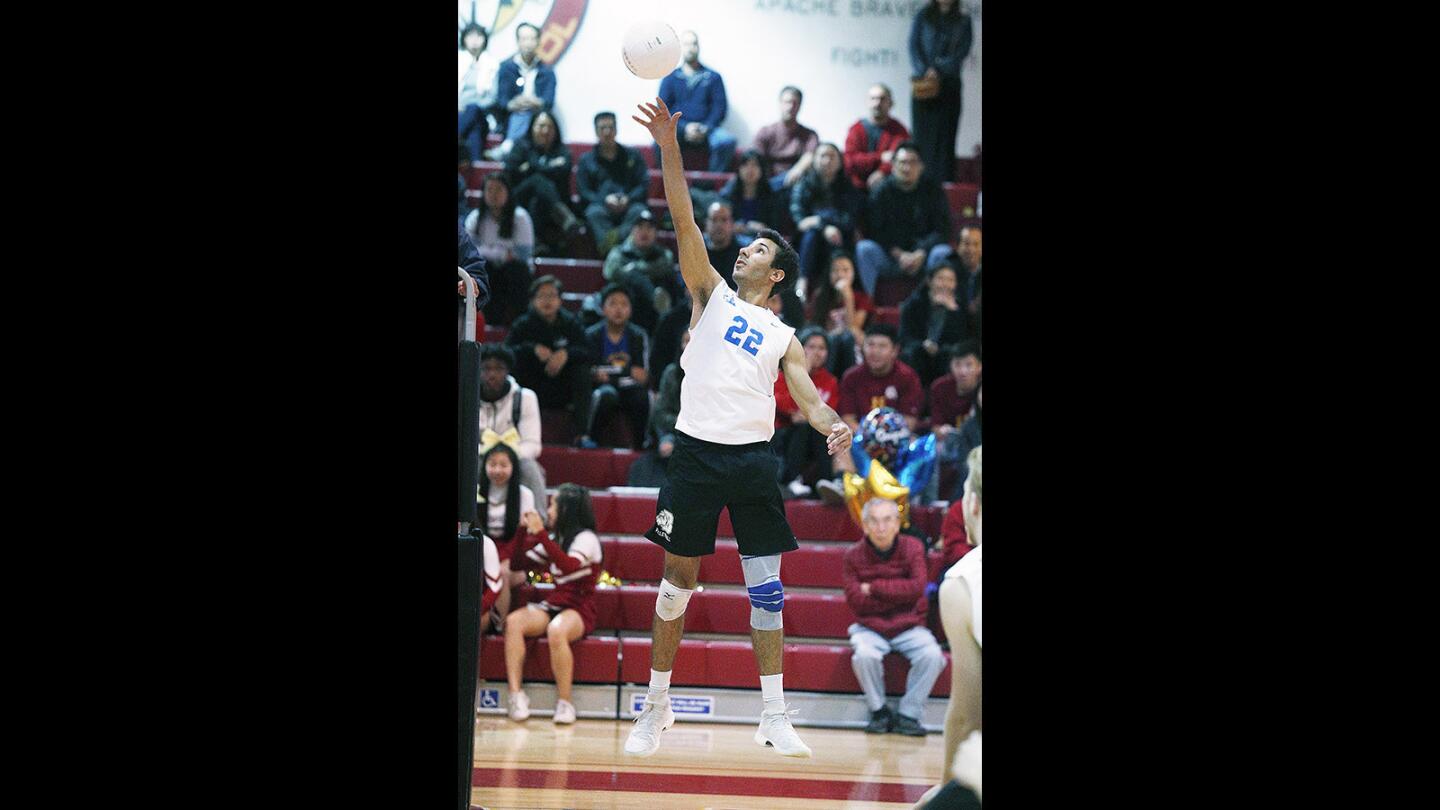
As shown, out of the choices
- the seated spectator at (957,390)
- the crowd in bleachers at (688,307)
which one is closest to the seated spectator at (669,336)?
the crowd in bleachers at (688,307)

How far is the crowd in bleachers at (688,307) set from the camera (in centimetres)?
509

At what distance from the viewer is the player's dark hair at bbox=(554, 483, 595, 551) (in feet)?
17.3

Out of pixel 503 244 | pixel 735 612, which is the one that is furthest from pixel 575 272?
pixel 735 612

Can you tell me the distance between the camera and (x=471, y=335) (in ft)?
12.0

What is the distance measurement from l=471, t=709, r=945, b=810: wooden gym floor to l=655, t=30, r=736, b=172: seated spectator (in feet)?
8.52

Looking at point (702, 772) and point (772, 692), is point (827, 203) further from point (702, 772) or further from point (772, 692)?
point (702, 772)

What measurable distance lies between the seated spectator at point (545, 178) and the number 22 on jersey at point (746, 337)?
2063 mm

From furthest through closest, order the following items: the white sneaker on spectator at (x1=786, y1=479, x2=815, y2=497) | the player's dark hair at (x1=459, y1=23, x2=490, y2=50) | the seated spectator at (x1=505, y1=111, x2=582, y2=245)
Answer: the seated spectator at (x1=505, y1=111, x2=582, y2=245)
the player's dark hair at (x1=459, y1=23, x2=490, y2=50)
the white sneaker on spectator at (x1=786, y1=479, x2=815, y2=497)

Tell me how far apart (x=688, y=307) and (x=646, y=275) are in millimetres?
792

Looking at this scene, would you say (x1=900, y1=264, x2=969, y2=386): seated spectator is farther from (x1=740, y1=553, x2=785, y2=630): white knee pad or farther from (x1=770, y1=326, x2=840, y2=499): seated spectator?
(x1=740, y1=553, x2=785, y2=630): white knee pad

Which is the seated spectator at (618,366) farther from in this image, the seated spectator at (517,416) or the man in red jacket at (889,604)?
the man in red jacket at (889,604)

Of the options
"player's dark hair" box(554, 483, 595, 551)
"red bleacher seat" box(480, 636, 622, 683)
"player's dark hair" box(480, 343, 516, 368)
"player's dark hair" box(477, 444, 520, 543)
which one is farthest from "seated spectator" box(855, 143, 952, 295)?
"red bleacher seat" box(480, 636, 622, 683)

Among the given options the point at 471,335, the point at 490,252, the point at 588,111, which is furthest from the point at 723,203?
the point at 471,335

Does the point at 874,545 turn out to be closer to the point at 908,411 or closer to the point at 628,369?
the point at 908,411
